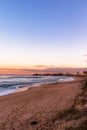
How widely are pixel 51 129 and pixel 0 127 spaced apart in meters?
2.52

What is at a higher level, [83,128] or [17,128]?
[83,128]

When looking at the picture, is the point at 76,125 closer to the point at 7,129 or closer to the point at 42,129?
the point at 42,129

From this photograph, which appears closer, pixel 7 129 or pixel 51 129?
pixel 51 129

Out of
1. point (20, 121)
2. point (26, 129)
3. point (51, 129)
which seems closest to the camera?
point (51, 129)

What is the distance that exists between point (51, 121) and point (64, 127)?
1666 millimetres

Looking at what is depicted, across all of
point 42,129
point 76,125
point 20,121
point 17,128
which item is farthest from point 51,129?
point 20,121

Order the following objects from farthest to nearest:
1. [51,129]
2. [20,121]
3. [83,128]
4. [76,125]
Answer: [20,121]
[51,129]
[76,125]
[83,128]

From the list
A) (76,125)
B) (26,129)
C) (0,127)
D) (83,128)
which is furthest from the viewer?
(0,127)

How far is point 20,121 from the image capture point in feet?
30.5

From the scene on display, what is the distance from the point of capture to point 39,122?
29.0 ft

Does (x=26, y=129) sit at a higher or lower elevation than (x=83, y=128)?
lower

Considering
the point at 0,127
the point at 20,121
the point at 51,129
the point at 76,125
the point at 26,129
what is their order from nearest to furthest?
the point at 76,125, the point at 51,129, the point at 26,129, the point at 0,127, the point at 20,121

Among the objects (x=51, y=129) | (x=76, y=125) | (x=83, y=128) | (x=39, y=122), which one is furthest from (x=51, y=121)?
(x=83, y=128)

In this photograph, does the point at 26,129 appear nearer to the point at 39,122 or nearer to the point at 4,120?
the point at 39,122
